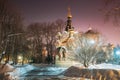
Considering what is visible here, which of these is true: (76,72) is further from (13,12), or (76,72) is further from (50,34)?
(50,34)

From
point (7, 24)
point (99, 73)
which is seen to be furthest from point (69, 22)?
point (99, 73)

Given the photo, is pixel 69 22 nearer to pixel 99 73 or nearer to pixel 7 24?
pixel 7 24

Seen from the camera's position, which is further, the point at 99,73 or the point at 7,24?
the point at 7,24

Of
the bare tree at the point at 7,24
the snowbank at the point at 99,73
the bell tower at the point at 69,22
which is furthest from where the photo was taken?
the bell tower at the point at 69,22

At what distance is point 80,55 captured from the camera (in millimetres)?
44656

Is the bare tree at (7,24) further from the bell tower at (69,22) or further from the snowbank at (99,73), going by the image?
the bell tower at (69,22)

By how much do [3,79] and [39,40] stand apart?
56.3m

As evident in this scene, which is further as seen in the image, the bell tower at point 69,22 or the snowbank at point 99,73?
the bell tower at point 69,22

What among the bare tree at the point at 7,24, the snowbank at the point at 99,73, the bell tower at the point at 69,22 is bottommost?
the snowbank at the point at 99,73

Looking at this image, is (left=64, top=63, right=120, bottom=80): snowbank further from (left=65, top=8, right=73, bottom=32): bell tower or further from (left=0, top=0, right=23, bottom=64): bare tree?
(left=65, top=8, right=73, bottom=32): bell tower

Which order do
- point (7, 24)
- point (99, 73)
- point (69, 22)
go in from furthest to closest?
point (69, 22) < point (7, 24) < point (99, 73)

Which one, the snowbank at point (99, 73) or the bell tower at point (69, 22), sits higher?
the bell tower at point (69, 22)

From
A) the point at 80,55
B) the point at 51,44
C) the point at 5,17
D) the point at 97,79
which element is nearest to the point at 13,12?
the point at 5,17

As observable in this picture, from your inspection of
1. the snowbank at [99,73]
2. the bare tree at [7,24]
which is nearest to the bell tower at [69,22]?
the bare tree at [7,24]
